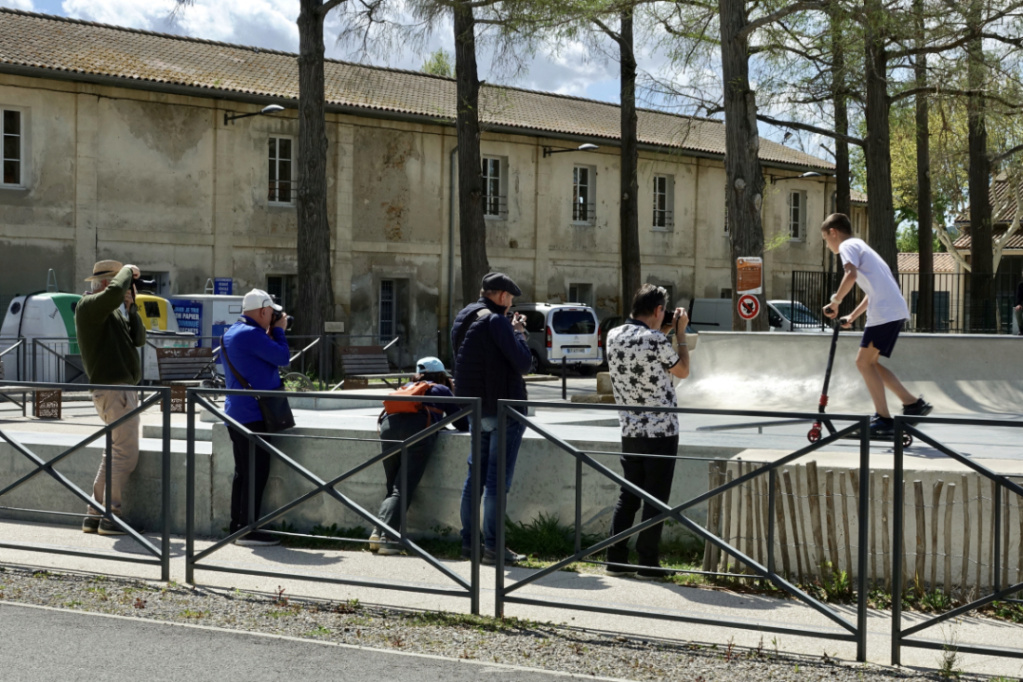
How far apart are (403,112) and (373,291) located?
15.6 ft

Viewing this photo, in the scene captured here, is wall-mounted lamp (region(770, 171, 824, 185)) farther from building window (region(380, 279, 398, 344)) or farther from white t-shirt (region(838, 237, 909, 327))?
white t-shirt (region(838, 237, 909, 327))

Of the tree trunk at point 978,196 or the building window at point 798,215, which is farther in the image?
the building window at point 798,215

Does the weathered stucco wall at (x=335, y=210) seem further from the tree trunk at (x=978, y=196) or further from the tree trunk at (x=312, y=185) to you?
the tree trunk at (x=978, y=196)

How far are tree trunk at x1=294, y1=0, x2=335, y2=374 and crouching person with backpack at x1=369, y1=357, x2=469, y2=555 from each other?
16768 millimetres

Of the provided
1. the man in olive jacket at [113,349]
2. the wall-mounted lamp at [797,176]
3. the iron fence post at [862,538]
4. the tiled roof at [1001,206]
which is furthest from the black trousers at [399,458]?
the tiled roof at [1001,206]

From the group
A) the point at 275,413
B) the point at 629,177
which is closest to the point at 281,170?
the point at 629,177

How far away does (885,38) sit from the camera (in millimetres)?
18266

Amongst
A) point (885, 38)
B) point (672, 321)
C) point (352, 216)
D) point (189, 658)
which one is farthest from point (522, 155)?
point (189, 658)

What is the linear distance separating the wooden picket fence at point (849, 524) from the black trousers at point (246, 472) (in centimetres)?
263

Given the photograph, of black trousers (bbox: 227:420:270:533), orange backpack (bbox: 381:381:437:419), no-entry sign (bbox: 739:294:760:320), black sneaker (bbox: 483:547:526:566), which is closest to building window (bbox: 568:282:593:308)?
no-entry sign (bbox: 739:294:760:320)

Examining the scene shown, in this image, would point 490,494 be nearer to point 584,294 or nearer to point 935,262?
point 584,294

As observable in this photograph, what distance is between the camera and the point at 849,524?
700cm

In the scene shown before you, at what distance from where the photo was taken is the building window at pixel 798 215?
45938 mm

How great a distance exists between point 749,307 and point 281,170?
1848 cm
